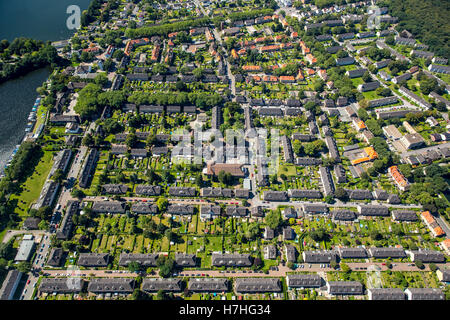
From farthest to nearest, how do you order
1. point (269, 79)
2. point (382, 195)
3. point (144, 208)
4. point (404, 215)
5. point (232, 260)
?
point (269, 79) < point (382, 195) < point (404, 215) < point (144, 208) < point (232, 260)

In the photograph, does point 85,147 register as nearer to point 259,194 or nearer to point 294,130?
point 259,194

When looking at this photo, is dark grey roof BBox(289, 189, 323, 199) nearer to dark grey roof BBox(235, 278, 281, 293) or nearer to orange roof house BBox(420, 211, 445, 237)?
dark grey roof BBox(235, 278, 281, 293)

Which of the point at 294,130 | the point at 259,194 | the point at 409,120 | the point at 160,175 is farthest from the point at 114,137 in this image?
the point at 409,120

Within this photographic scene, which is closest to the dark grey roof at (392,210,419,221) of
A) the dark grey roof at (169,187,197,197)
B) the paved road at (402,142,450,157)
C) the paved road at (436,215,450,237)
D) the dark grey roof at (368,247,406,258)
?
the paved road at (436,215,450,237)

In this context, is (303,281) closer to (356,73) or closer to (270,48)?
(356,73)

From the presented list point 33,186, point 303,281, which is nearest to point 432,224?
point 303,281

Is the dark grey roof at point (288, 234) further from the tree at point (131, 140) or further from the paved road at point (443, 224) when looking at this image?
the tree at point (131, 140)
